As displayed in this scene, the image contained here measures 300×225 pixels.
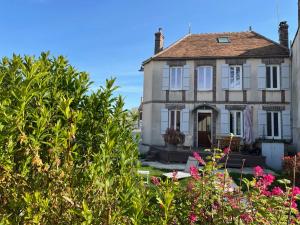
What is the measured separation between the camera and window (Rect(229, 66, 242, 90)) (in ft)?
57.0

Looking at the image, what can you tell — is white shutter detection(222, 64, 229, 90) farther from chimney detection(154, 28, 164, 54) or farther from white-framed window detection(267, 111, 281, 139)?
chimney detection(154, 28, 164, 54)

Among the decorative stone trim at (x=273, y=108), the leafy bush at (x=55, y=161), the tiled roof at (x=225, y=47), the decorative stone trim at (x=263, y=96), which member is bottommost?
the leafy bush at (x=55, y=161)

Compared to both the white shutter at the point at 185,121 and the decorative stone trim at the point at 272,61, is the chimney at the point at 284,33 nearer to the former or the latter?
the decorative stone trim at the point at 272,61

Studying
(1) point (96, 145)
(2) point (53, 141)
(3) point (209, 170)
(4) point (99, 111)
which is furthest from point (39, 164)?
(3) point (209, 170)

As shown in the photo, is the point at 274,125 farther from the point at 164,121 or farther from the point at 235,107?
the point at 164,121

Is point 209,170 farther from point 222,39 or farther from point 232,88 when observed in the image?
point 222,39

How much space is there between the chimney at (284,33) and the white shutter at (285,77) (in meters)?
2.03

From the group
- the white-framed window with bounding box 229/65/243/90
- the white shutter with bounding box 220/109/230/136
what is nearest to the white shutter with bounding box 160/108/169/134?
the white shutter with bounding box 220/109/230/136

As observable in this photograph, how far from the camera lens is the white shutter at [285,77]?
1655cm

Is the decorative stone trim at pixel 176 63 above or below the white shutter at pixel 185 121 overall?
above

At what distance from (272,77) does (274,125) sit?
3.06 metres

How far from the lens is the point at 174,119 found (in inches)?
711

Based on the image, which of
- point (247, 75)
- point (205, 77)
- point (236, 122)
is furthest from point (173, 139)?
point (247, 75)

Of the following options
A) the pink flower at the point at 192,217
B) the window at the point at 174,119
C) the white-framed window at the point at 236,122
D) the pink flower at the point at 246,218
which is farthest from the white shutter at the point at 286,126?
the pink flower at the point at 192,217
